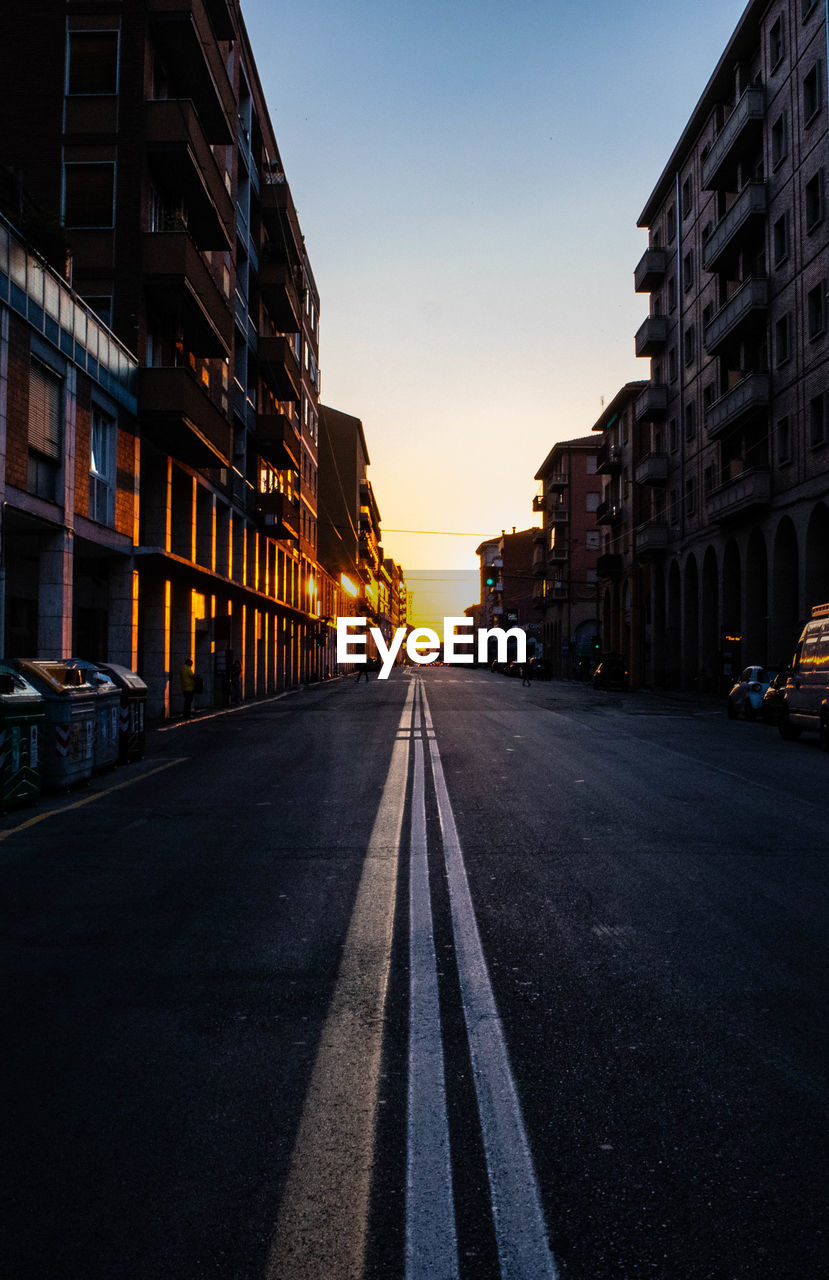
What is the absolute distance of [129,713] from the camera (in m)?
15.1

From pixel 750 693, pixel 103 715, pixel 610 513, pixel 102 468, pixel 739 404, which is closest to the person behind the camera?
pixel 103 715

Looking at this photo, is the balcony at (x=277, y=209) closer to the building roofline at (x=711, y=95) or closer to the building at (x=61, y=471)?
the building roofline at (x=711, y=95)

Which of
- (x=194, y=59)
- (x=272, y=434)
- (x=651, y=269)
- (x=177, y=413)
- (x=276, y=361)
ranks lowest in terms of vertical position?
(x=177, y=413)

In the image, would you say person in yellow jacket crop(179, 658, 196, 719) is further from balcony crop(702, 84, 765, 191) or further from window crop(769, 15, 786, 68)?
window crop(769, 15, 786, 68)

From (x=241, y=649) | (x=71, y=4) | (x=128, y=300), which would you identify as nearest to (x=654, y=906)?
(x=128, y=300)

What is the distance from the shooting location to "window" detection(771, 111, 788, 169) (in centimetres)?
3403

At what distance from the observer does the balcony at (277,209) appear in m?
40.2

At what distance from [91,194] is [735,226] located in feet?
75.0

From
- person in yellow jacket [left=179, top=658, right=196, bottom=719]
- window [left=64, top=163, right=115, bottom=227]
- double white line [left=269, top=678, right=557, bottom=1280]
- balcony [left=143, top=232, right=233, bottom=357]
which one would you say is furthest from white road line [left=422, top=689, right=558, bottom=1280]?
window [left=64, top=163, right=115, bottom=227]

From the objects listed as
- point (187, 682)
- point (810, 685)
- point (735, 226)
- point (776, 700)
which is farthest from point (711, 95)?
point (187, 682)

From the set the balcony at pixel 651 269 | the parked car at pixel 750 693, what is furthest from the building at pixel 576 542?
the parked car at pixel 750 693

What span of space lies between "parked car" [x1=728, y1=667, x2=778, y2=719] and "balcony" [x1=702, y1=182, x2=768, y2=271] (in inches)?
673

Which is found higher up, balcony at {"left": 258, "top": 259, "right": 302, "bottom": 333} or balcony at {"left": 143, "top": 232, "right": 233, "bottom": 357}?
balcony at {"left": 258, "top": 259, "right": 302, "bottom": 333}

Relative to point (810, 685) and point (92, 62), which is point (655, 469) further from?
point (810, 685)
